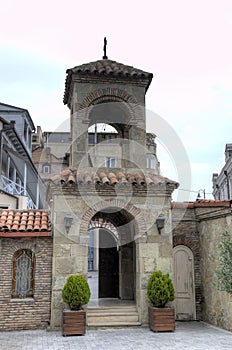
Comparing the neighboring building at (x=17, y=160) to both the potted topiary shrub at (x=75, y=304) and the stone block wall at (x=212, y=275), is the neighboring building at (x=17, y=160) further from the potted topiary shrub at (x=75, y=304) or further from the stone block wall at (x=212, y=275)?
the stone block wall at (x=212, y=275)

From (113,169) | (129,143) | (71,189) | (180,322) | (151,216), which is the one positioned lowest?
(180,322)

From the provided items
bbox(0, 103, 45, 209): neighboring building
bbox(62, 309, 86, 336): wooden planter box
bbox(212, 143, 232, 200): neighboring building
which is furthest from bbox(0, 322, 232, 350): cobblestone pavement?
bbox(212, 143, 232, 200): neighboring building

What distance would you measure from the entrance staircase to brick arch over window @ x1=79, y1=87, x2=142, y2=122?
615cm

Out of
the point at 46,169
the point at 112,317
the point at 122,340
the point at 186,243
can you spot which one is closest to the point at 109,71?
the point at 186,243

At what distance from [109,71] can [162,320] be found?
795 cm

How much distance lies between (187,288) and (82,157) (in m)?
5.73

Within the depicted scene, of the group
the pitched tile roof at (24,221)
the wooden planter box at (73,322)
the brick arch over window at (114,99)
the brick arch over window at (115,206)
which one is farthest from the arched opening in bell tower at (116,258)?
the wooden planter box at (73,322)

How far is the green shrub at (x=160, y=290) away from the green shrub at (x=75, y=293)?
185cm

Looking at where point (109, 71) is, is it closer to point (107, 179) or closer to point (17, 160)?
point (107, 179)

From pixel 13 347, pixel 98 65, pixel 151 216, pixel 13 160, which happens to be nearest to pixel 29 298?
pixel 13 347

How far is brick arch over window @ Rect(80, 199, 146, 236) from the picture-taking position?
36.2 ft

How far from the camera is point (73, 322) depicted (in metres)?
9.79

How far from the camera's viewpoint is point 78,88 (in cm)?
1238

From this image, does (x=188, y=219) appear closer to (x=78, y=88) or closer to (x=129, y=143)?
(x=129, y=143)
